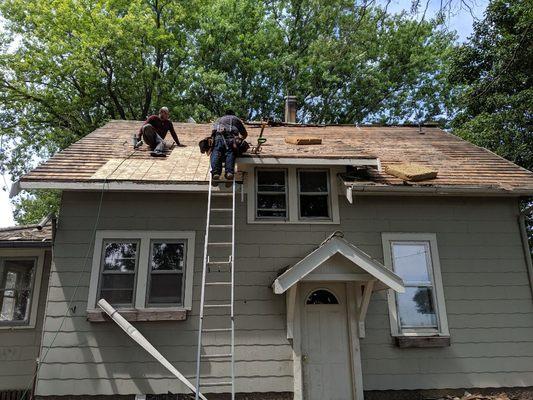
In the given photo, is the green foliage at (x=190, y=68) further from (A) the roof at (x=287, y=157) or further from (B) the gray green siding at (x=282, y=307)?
(B) the gray green siding at (x=282, y=307)

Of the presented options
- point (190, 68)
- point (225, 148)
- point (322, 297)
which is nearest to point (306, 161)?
point (225, 148)

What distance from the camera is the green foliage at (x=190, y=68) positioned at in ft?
59.7

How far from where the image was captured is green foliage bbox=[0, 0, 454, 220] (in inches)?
716

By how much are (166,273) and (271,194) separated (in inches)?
95.1

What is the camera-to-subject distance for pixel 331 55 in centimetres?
511

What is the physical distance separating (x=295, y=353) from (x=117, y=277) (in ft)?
10.9

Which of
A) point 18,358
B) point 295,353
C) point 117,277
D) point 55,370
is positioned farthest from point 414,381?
point 18,358

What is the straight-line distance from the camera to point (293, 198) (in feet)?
25.1

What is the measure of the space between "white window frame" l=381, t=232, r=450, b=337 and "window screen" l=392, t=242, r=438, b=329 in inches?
2.1

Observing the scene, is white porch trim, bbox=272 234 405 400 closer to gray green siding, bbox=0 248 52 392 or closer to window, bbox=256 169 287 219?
window, bbox=256 169 287 219

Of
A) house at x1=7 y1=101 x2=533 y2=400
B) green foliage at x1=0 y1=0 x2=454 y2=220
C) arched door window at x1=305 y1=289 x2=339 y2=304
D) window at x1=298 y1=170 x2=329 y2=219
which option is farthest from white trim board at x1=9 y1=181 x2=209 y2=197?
green foliage at x1=0 y1=0 x2=454 y2=220

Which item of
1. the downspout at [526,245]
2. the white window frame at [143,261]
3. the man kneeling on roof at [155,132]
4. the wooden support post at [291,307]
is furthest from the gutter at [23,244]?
the downspout at [526,245]

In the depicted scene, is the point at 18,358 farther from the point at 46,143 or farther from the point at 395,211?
the point at 46,143

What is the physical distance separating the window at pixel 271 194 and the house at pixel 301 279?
3 centimetres
